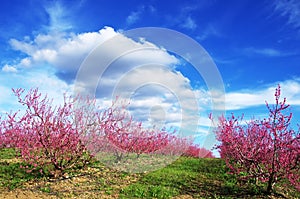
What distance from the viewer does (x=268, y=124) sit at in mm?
10602

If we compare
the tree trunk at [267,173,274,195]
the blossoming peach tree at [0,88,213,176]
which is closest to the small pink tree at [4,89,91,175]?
the blossoming peach tree at [0,88,213,176]

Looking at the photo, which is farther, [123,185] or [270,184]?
[123,185]

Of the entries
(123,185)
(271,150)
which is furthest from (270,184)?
(123,185)

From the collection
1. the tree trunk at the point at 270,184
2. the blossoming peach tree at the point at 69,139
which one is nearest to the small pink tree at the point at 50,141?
the blossoming peach tree at the point at 69,139

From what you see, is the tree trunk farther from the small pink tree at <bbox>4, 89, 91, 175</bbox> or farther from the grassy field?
the small pink tree at <bbox>4, 89, 91, 175</bbox>

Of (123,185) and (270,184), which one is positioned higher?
(270,184)

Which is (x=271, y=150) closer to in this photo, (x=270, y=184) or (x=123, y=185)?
(x=270, y=184)

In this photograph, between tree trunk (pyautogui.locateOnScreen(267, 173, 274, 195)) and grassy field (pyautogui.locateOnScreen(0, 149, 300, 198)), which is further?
tree trunk (pyautogui.locateOnScreen(267, 173, 274, 195))

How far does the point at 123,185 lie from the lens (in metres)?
11.9

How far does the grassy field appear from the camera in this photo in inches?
419

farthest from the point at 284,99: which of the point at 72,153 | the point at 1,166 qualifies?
the point at 1,166

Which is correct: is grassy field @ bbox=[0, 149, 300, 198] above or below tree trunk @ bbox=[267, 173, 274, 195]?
below

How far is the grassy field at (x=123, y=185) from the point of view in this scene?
34.9ft

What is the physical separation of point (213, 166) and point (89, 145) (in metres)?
7.13
